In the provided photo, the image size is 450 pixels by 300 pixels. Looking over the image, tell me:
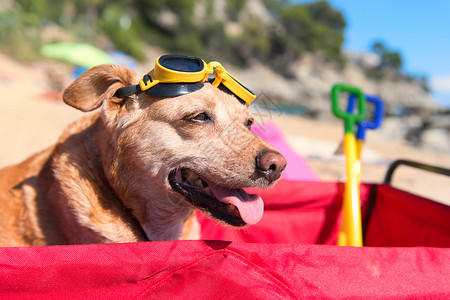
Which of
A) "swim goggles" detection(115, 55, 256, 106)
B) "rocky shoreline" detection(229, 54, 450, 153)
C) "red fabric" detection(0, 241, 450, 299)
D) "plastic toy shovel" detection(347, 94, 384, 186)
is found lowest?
"red fabric" detection(0, 241, 450, 299)

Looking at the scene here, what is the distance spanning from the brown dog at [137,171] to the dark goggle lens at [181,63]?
0.13 metres

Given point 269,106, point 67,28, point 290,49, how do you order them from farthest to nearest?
1. point 290,49
2. point 67,28
3. point 269,106

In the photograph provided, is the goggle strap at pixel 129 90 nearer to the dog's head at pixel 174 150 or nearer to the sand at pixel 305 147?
the dog's head at pixel 174 150

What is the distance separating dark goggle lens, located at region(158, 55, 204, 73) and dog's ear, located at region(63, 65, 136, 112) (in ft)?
0.84

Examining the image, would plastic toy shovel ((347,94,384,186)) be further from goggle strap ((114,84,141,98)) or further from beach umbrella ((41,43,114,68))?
beach umbrella ((41,43,114,68))

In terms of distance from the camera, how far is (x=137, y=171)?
1799mm

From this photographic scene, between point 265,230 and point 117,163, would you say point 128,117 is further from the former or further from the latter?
point 265,230

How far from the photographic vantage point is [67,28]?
107ft

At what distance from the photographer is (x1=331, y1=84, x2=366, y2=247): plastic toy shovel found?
7.35ft

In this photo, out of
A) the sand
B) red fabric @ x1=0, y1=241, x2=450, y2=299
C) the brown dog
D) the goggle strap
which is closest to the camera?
red fabric @ x1=0, y1=241, x2=450, y2=299

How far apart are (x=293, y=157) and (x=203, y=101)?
330cm

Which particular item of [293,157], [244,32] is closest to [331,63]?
[244,32]

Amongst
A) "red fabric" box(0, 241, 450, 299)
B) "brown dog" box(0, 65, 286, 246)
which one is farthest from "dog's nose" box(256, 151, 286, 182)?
"red fabric" box(0, 241, 450, 299)

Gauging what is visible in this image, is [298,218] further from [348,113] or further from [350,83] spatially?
[350,83]
